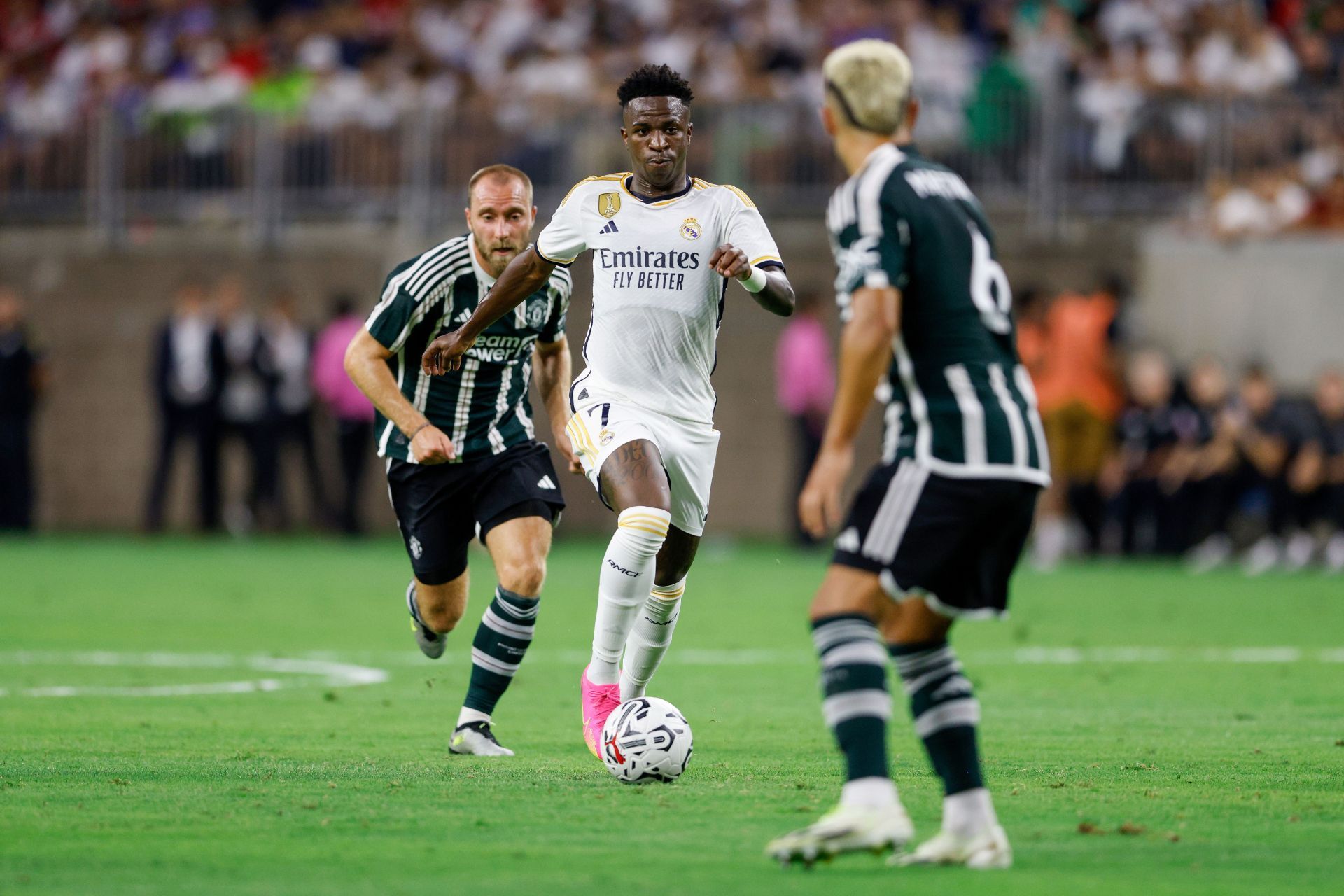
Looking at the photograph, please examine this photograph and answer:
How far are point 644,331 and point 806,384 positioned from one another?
1371 centimetres

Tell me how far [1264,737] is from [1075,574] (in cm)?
1098

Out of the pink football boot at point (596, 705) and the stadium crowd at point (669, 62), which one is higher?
the stadium crowd at point (669, 62)

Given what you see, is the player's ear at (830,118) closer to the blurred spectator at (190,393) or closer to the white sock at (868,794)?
the white sock at (868,794)

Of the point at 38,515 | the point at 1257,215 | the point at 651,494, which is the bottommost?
the point at 38,515

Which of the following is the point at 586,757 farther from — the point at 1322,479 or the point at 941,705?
the point at 1322,479

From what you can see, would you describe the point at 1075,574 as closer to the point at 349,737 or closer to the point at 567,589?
the point at 567,589

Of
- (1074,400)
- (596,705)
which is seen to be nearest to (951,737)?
(596,705)

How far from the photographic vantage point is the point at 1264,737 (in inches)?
341

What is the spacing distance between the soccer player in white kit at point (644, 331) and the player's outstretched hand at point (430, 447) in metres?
0.26

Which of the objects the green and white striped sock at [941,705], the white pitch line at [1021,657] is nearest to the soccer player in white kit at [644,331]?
the green and white striped sock at [941,705]

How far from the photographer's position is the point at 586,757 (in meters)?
8.08

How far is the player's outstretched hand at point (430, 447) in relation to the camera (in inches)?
324

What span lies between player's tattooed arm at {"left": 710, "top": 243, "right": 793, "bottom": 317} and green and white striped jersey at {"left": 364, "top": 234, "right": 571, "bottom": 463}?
109 centimetres

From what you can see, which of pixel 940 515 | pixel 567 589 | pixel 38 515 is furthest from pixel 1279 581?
pixel 38 515
